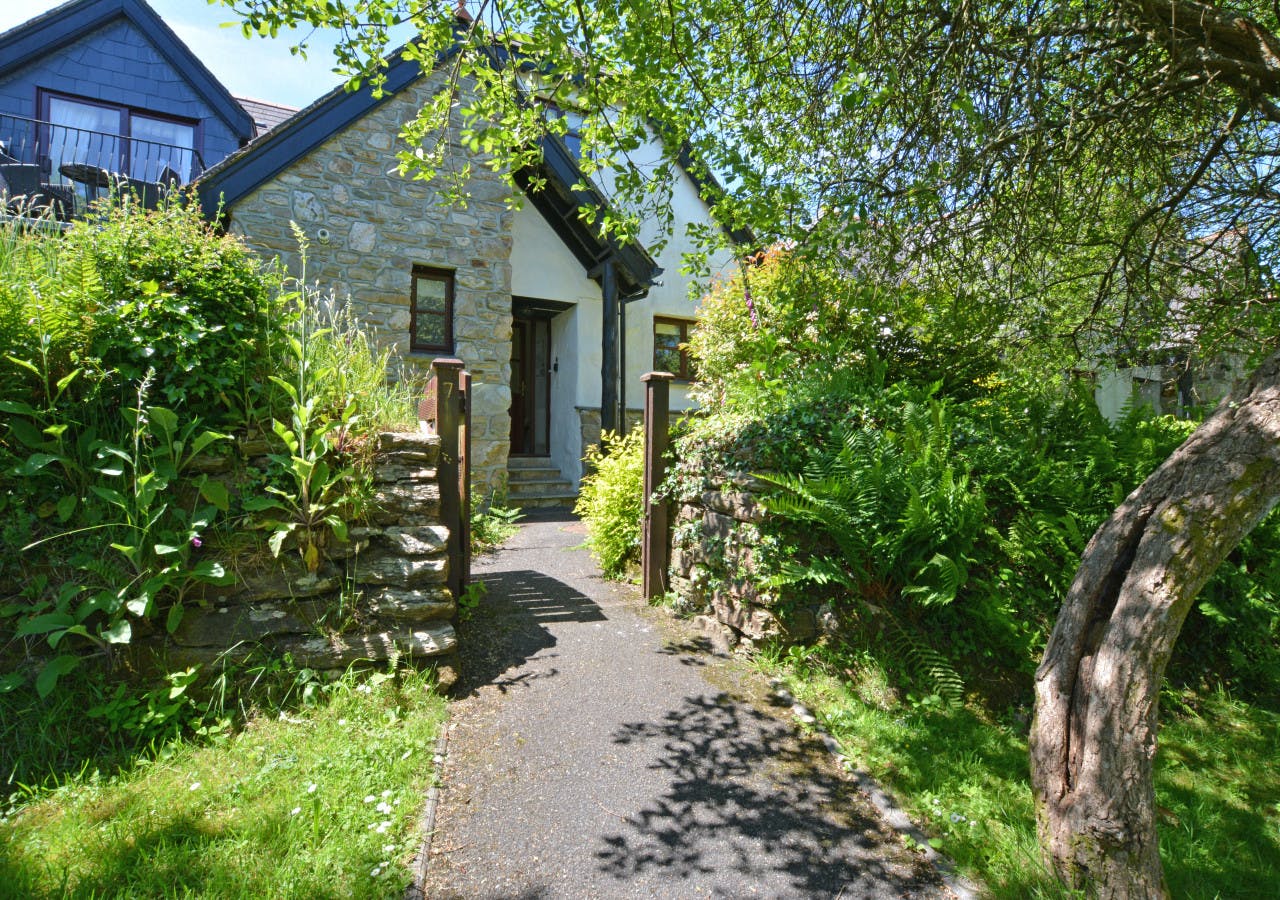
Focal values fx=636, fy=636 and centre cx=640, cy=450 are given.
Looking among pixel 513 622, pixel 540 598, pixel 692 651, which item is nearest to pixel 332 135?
pixel 540 598

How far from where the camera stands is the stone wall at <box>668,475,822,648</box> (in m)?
4.00

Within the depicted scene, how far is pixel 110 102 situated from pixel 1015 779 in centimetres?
1362

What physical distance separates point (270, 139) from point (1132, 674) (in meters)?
9.44

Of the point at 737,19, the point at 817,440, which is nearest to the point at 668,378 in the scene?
the point at 817,440

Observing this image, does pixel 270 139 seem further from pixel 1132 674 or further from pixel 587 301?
pixel 1132 674

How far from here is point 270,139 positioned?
771 cm

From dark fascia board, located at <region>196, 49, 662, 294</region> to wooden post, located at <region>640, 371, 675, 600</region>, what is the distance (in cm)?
235

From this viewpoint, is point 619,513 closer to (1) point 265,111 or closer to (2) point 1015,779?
(2) point 1015,779

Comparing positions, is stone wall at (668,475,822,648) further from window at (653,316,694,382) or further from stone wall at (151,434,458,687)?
window at (653,316,694,382)

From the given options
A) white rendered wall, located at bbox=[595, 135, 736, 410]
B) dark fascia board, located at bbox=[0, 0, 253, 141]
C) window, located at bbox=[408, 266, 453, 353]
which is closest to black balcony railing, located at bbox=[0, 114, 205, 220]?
dark fascia board, located at bbox=[0, 0, 253, 141]

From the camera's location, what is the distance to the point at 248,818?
7.80 feet

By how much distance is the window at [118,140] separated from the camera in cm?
920

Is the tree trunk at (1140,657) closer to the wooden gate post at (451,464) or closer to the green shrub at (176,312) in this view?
the wooden gate post at (451,464)

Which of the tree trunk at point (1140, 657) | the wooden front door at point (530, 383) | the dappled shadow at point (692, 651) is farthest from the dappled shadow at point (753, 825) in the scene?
the wooden front door at point (530, 383)
